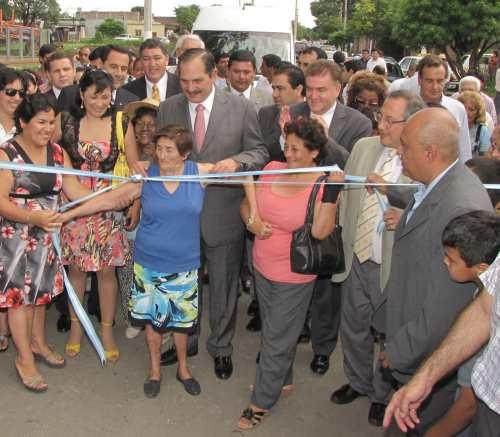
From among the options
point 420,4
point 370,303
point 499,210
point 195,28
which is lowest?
point 370,303

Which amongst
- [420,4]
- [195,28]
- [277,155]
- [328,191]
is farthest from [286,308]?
[420,4]

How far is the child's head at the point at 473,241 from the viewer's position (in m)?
2.33

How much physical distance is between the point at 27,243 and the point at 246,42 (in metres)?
7.84

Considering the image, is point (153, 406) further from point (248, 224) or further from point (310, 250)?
point (310, 250)

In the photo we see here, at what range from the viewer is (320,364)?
4.34 meters

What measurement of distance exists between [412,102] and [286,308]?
56.1 inches

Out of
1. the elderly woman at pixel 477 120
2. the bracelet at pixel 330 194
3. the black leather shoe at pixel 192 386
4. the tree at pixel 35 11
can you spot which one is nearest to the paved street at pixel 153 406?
the black leather shoe at pixel 192 386

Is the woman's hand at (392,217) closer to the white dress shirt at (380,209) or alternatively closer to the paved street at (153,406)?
the white dress shirt at (380,209)

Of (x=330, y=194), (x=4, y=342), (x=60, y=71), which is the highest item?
(x=60, y=71)

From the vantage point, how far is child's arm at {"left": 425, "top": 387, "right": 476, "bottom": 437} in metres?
2.89

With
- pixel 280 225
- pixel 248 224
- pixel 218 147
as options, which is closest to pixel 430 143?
pixel 280 225

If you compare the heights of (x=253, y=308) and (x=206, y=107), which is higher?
(x=206, y=107)

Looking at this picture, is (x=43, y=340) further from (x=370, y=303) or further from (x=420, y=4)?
(x=420, y=4)

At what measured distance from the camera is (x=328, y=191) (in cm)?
342
